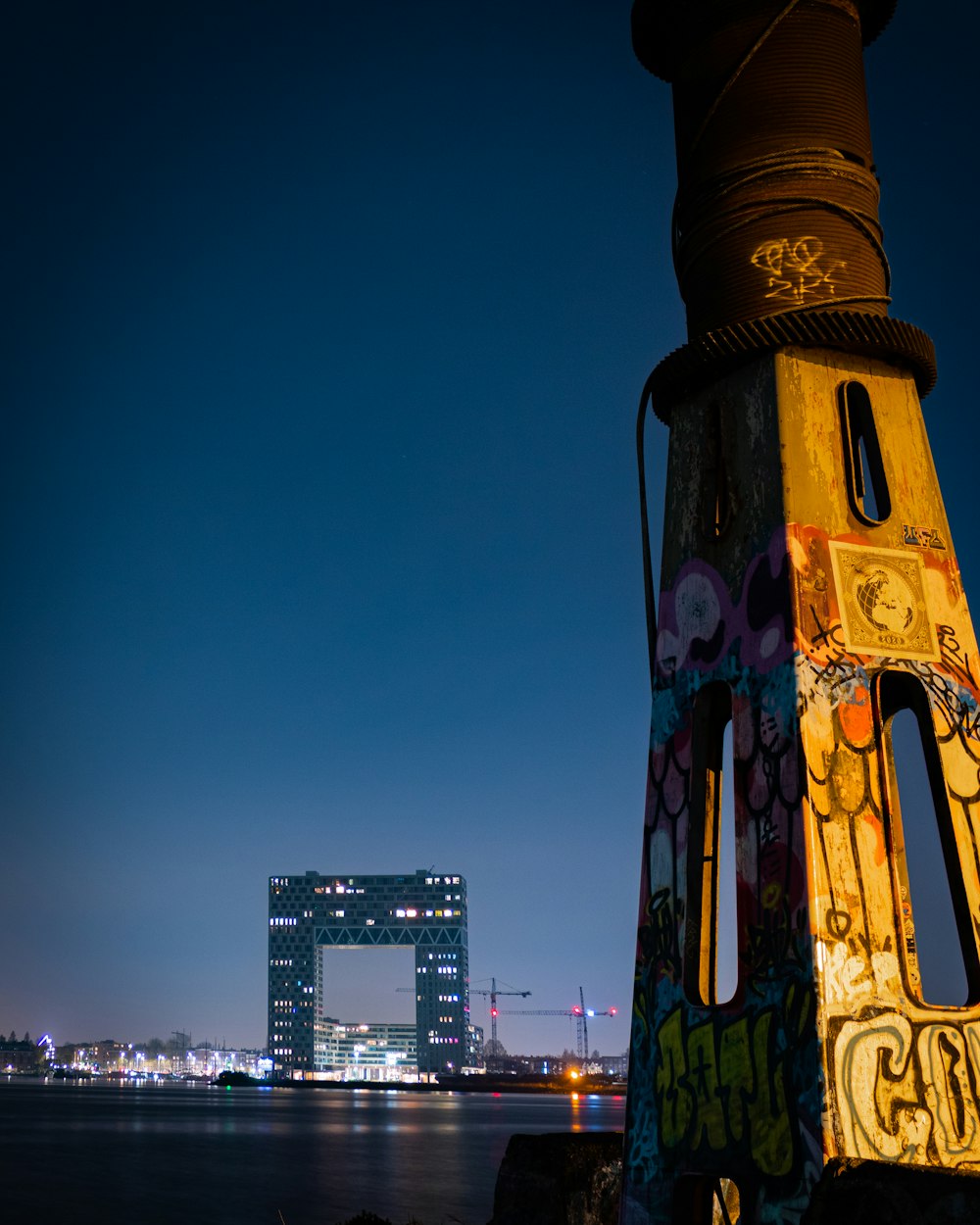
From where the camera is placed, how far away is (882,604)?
377 inches

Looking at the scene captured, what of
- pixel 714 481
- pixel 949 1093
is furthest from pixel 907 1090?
pixel 714 481

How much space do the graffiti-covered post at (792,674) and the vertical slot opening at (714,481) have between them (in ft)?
0.07

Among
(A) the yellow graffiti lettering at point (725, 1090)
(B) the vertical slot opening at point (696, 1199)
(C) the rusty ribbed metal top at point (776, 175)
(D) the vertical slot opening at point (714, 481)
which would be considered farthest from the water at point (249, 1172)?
(C) the rusty ribbed metal top at point (776, 175)

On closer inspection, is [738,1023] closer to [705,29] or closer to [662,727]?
[662,727]

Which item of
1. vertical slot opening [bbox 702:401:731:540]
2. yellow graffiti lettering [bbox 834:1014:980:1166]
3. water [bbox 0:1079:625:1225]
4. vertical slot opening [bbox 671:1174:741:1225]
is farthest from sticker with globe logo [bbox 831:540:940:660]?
water [bbox 0:1079:625:1225]

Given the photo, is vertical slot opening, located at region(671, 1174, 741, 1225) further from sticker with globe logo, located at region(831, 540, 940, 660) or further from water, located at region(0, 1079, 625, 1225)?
water, located at region(0, 1079, 625, 1225)

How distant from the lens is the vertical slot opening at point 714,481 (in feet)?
33.7

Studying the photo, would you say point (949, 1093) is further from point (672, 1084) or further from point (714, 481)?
point (714, 481)

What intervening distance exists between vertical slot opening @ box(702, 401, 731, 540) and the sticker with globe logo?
Result: 100 cm

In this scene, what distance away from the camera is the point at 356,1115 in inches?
5044

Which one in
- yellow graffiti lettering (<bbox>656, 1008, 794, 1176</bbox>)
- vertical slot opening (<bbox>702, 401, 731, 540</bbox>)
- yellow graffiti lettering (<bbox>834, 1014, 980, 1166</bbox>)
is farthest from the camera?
vertical slot opening (<bbox>702, 401, 731, 540</bbox>)

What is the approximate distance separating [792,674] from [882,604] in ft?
3.36

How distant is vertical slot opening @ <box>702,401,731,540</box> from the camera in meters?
10.3

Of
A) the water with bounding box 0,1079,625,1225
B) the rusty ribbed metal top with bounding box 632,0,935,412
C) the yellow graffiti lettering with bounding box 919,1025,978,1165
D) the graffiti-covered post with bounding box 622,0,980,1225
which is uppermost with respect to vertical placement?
the rusty ribbed metal top with bounding box 632,0,935,412
